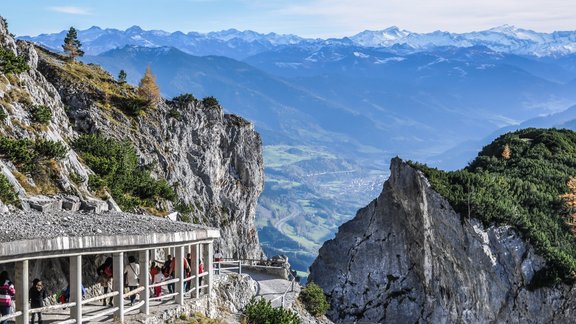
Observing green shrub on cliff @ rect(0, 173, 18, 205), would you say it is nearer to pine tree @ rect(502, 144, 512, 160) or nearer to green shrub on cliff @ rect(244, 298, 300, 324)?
green shrub on cliff @ rect(244, 298, 300, 324)

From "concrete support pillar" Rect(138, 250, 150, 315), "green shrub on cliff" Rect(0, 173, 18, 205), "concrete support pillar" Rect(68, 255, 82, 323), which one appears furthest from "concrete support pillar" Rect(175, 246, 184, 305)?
"green shrub on cliff" Rect(0, 173, 18, 205)

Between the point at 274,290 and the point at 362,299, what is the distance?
15835 mm

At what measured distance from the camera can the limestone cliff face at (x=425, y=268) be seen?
162 ft

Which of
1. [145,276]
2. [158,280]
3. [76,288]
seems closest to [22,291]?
[76,288]

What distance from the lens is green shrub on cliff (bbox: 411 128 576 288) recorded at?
164 feet

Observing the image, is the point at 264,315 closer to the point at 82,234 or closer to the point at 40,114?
the point at 82,234

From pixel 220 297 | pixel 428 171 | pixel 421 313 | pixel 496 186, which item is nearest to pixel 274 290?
pixel 220 297

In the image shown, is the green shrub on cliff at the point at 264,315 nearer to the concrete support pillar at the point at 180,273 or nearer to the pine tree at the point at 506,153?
the concrete support pillar at the point at 180,273

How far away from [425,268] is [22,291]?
38.6 meters

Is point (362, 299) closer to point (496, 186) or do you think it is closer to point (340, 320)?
point (340, 320)

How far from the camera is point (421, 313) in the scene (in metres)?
52.5

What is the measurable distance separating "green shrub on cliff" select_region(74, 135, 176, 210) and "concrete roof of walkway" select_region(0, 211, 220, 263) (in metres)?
19.7

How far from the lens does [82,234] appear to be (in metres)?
20.1

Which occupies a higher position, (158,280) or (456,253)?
(158,280)
